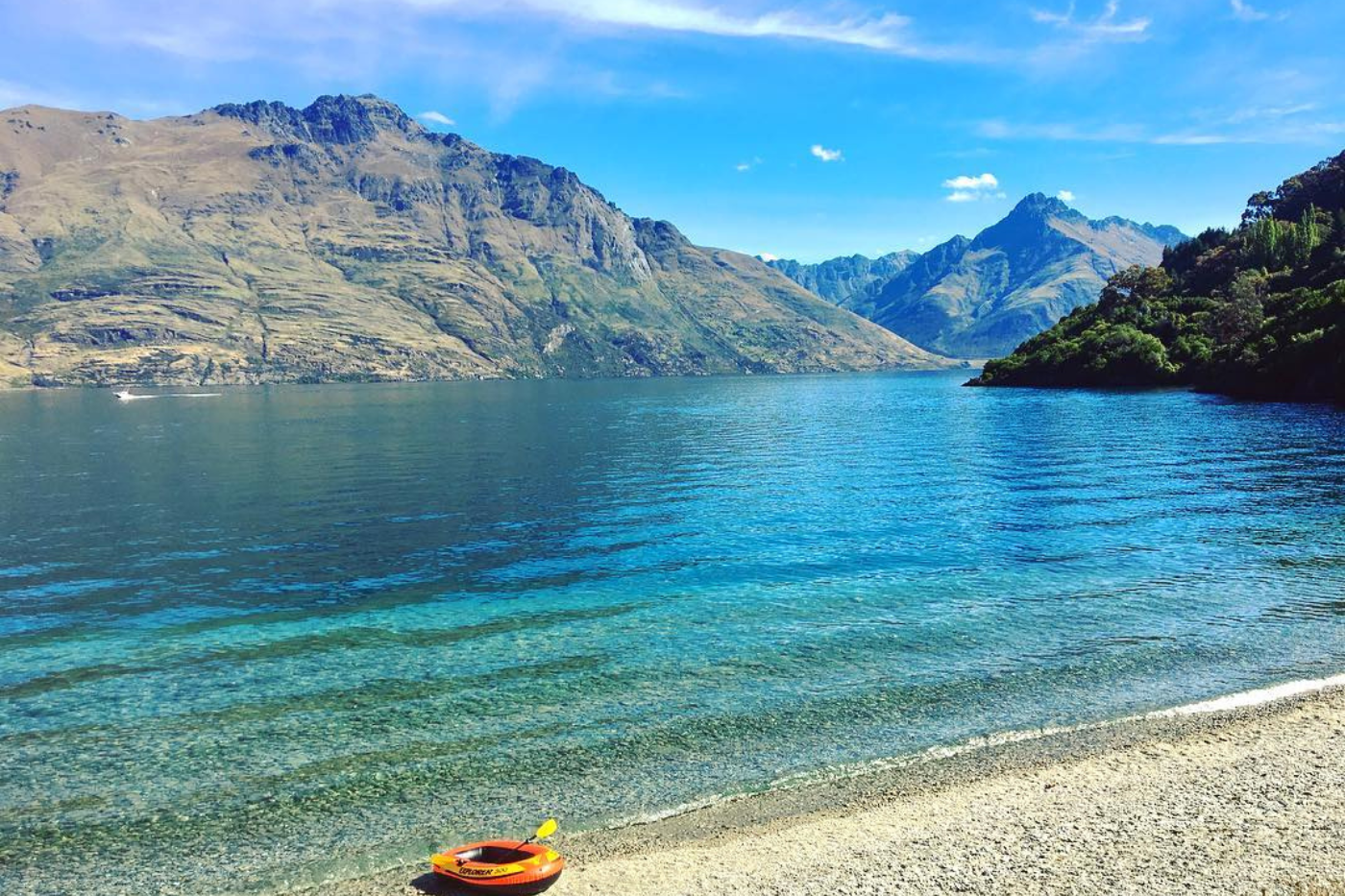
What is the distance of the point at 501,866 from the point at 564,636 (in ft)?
51.1

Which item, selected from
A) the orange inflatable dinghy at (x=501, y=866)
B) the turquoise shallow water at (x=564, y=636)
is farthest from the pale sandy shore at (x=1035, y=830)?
the turquoise shallow water at (x=564, y=636)

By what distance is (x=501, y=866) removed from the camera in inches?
622

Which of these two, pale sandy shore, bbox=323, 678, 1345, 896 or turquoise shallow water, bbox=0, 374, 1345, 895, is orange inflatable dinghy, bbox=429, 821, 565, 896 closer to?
pale sandy shore, bbox=323, 678, 1345, 896

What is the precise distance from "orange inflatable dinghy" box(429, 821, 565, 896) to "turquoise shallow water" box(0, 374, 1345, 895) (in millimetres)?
2202

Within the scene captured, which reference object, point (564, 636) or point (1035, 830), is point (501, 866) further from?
point (564, 636)

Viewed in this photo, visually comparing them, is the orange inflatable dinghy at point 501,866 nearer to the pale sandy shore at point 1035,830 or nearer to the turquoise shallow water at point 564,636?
the pale sandy shore at point 1035,830

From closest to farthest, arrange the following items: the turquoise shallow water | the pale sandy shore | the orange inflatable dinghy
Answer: the pale sandy shore
the orange inflatable dinghy
the turquoise shallow water

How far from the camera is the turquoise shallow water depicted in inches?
787

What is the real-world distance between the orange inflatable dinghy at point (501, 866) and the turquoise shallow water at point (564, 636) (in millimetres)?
2202


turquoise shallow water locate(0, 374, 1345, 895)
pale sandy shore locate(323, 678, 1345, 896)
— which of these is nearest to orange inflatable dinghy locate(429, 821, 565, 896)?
pale sandy shore locate(323, 678, 1345, 896)

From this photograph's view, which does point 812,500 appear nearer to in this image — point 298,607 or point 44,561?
point 298,607

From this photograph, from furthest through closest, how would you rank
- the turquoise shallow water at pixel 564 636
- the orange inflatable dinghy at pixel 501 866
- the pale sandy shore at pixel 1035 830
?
1. the turquoise shallow water at pixel 564 636
2. the orange inflatable dinghy at pixel 501 866
3. the pale sandy shore at pixel 1035 830

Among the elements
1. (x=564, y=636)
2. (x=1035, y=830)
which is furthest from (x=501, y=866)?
(x=564, y=636)

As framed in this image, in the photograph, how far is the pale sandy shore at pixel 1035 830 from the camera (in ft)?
50.6
